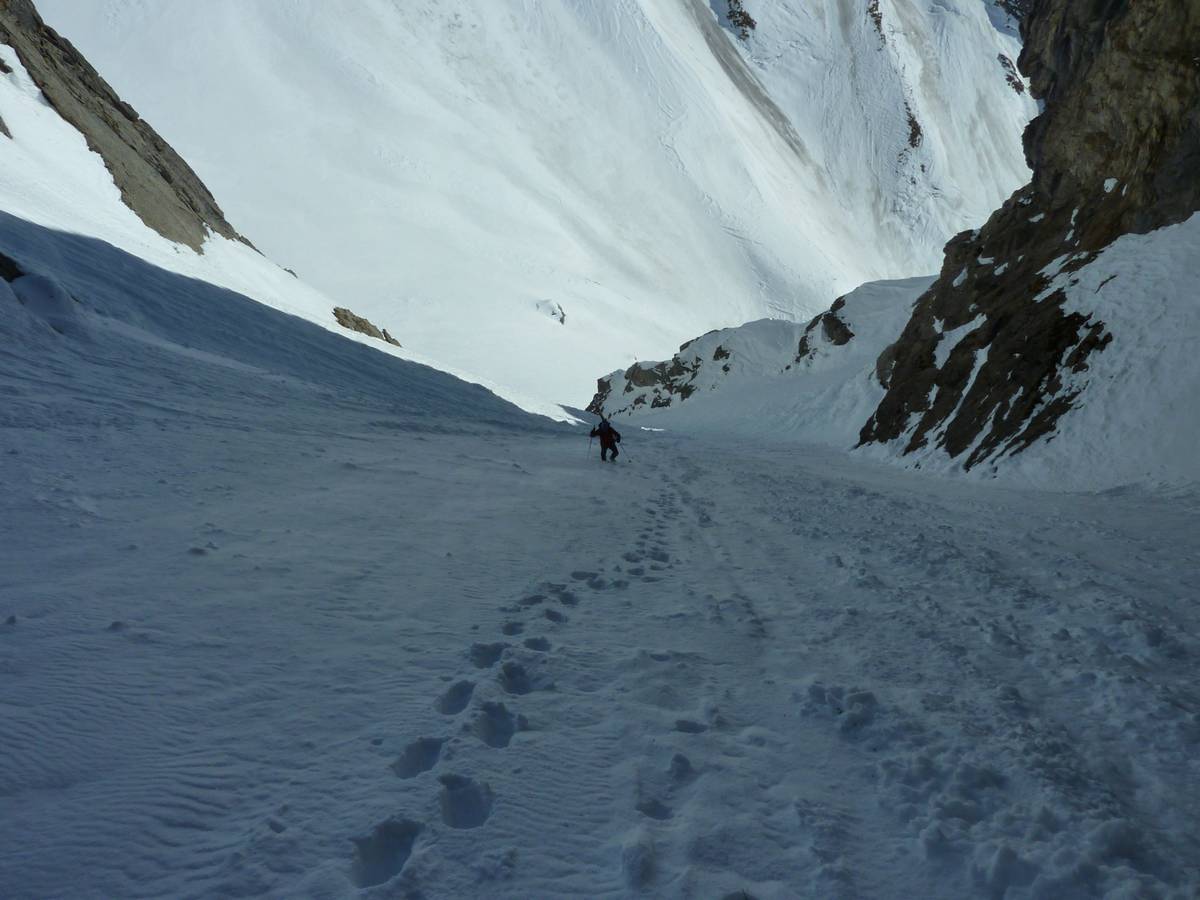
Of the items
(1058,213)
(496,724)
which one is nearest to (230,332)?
(496,724)

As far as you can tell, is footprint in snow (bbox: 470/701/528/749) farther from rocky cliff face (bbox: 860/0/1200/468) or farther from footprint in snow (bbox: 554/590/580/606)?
rocky cliff face (bbox: 860/0/1200/468)

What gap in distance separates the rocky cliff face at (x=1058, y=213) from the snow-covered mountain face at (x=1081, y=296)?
A: 0.14 feet

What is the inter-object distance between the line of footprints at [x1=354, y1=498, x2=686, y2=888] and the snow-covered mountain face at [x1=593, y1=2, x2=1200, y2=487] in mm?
9549

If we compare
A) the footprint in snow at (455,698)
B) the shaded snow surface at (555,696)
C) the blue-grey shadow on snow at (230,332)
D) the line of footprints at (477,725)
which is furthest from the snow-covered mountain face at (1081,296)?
the blue-grey shadow on snow at (230,332)

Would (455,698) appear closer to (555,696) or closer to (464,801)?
(555,696)

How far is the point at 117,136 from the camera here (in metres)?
30.7

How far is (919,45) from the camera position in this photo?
141625 mm

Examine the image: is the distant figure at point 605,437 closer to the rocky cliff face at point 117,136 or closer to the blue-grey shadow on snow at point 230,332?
the blue-grey shadow on snow at point 230,332

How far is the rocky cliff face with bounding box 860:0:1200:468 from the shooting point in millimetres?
14500

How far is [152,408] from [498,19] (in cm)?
11404

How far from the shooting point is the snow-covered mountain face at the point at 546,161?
73.2m

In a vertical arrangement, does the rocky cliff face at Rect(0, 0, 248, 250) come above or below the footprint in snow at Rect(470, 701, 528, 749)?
above

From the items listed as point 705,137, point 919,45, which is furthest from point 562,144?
point 919,45

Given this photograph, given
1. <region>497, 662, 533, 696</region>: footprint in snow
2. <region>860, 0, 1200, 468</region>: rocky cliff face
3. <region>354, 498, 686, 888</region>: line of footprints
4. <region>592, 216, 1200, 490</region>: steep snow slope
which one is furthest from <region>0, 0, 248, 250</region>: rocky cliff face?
<region>497, 662, 533, 696</region>: footprint in snow
